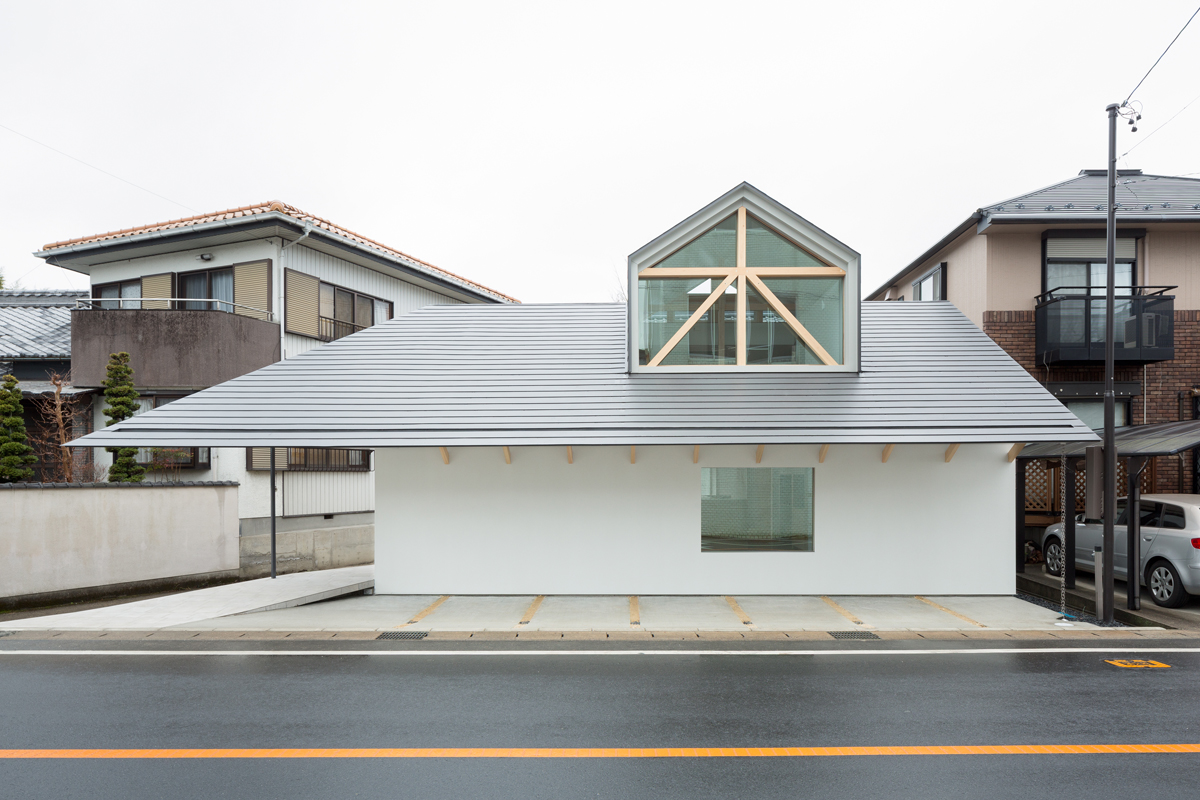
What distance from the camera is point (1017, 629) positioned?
913cm

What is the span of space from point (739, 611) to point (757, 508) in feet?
6.16

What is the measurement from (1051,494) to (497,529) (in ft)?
38.6

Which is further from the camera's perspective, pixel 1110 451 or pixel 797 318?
pixel 797 318

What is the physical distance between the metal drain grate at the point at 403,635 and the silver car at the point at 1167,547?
9.82 meters

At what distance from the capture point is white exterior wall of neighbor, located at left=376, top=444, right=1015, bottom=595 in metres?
11.3

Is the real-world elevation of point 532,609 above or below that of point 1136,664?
below

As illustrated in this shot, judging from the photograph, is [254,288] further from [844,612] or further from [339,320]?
[844,612]

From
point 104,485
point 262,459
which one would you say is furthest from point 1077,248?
point 104,485

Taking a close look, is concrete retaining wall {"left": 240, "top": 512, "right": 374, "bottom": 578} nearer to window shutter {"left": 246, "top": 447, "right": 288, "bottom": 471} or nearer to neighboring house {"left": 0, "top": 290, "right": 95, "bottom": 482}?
window shutter {"left": 246, "top": 447, "right": 288, "bottom": 471}

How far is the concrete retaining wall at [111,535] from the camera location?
1130 centimetres

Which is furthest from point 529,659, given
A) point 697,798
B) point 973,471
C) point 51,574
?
point 51,574

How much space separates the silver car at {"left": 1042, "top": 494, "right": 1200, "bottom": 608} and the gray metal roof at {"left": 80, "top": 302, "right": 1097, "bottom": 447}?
172 cm

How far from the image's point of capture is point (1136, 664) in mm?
7617

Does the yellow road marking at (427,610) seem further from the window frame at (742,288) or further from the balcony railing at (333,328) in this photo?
the balcony railing at (333,328)
